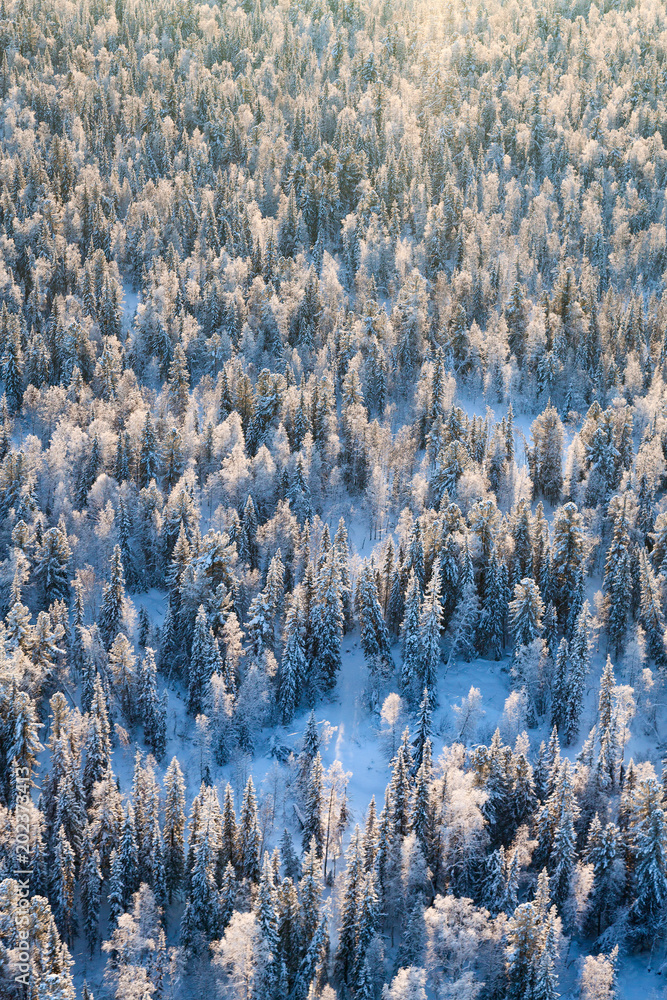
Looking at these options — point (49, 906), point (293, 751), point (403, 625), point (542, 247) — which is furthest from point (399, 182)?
point (49, 906)

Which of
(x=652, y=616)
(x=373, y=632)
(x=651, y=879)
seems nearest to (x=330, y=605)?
(x=373, y=632)

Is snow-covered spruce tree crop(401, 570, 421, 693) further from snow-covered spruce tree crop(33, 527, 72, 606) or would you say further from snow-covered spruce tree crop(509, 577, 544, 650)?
snow-covered spruce tree crop(33, 527, 72, 606)

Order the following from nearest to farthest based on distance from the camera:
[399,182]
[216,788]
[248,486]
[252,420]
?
[216,788]
[248,486]
[252,420]
[399,182]

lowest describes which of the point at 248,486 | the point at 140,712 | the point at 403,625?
the point at 140,712

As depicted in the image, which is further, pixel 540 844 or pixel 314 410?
pixel 314 410

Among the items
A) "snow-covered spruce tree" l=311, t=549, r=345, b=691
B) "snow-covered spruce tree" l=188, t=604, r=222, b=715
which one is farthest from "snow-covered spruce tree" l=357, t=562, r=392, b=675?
"snow-covered spruce tree" l=188, t=604, r=222, b=715

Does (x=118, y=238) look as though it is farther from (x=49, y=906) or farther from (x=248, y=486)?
→ (x=49, y=906)

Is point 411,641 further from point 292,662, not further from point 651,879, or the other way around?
point 651,879

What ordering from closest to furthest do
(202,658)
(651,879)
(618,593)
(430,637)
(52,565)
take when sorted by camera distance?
(651,879) → (202,658) → (430,637) → (618,593) → (52,565)
